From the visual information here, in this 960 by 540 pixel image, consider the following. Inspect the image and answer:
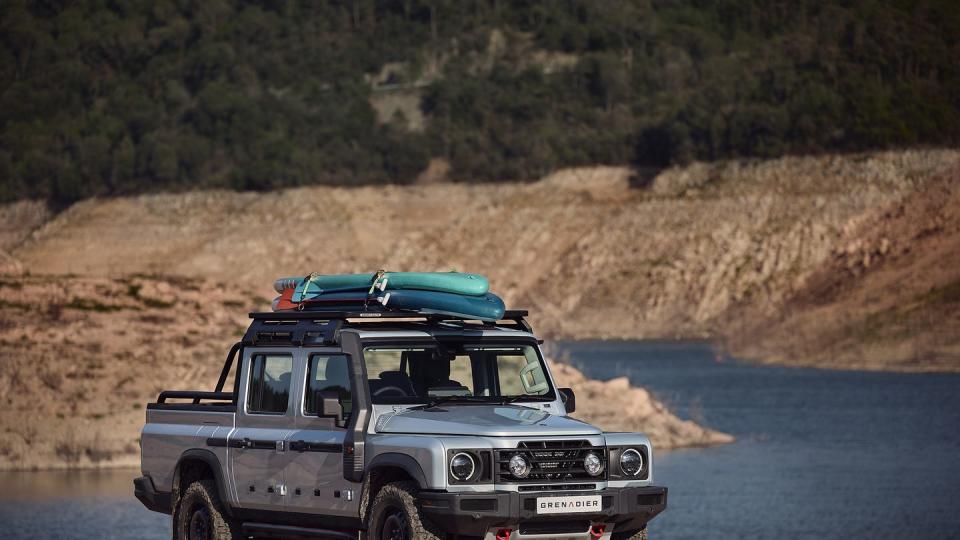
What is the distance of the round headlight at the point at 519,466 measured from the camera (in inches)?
545

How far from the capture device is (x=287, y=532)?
612 inches

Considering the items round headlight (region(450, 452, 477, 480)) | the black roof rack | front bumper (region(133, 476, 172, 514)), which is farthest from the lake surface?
round headlight (region(450, 452, 477, 480))

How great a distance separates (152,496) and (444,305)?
368 centimetres

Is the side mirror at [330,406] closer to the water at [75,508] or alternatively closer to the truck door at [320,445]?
the truck door at [320,445]

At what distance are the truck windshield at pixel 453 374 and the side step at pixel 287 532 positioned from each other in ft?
3.46

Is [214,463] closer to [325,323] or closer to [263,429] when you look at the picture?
[263,429]

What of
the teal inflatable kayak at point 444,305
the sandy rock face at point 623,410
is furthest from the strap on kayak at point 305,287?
the sandy rock face at point 623,410

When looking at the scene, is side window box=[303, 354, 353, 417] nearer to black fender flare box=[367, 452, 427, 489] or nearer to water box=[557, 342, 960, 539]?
black fender flare box=[367, 452, 427, 489]

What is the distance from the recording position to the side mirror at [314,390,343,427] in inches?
579

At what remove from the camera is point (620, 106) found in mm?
168625

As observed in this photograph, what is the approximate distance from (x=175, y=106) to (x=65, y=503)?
156399mm

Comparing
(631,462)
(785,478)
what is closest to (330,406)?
(631,462)

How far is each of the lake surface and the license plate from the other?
12.5m

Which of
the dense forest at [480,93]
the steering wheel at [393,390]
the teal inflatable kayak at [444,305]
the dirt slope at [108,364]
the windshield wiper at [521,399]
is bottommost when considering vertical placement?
the dirt slope at [108,364]
